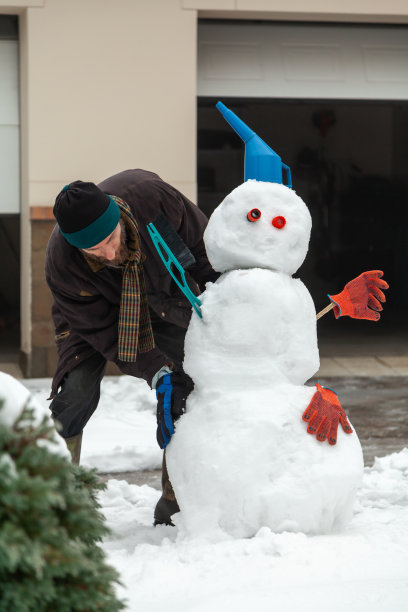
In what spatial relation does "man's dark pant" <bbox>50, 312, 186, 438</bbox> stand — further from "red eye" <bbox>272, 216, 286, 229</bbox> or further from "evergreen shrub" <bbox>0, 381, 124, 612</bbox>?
"evergreen shrub" <bbox>0, 381, 124, 612</bbox>

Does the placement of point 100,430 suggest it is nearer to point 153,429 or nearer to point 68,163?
point 153,429

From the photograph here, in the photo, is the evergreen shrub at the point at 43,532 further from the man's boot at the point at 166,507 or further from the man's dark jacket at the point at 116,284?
the man's boot at the point at 166,507

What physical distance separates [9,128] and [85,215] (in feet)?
15.7

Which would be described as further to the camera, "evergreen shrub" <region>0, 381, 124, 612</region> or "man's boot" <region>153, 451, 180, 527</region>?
"man's boot" <region>153, 451, 180, 527</region>

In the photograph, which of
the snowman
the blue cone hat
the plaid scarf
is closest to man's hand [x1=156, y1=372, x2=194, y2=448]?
the snowman

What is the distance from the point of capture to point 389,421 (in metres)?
6.07

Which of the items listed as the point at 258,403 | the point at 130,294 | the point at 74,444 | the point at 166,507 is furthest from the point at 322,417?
the point at 74,444

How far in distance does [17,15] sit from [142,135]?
1509 mm

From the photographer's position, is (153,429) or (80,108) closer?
(153,429)

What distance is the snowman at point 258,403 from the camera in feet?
10.4

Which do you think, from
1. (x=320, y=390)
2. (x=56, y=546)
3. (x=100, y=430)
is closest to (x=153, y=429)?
(x=100, y=430)

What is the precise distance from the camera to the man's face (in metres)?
3.39

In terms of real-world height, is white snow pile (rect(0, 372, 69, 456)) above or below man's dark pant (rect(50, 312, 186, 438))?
above

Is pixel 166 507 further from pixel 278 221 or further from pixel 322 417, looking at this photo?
pixel 278 221
